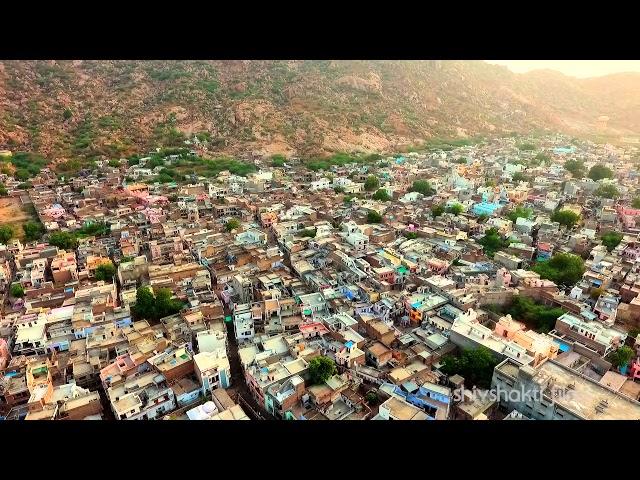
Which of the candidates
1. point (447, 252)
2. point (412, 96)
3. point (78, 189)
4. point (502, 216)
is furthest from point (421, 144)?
point (78, 189)

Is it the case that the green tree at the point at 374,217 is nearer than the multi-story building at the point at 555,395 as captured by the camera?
No

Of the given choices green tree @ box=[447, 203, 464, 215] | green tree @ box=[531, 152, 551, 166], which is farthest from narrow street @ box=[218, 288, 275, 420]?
green tree @ box=[531, 152, 551, 166]

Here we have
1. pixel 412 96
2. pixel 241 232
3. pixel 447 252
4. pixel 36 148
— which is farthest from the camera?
pixel 412 96

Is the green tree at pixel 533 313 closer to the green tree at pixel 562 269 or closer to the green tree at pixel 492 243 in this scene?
the green tree at pixel 562 269

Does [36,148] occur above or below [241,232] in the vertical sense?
above

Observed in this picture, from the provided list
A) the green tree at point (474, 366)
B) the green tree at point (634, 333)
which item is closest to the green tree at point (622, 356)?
the green tree at point (634, 333)

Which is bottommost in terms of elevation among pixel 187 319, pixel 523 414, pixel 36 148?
pixel 523 414

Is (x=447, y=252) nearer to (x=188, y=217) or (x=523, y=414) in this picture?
(x=523, y=414)

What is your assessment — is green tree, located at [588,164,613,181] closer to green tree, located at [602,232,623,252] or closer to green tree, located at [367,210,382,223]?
green tree, located at [602,232,623,252]
